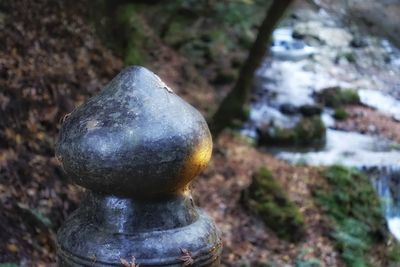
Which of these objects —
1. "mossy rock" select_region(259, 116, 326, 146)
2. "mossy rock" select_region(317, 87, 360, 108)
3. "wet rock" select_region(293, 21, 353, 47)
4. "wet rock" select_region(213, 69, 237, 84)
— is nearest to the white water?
"mossy rock" select_region(317, 87, 360, 108)

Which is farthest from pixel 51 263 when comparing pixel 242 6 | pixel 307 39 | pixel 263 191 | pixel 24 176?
pixel 307 39

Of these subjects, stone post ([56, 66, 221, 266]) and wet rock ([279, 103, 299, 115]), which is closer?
stone post ([56, 66, 221, 266])

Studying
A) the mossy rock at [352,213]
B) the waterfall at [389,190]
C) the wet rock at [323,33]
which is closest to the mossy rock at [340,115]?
the wet rock at [323,33]

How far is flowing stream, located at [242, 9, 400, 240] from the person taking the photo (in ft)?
36.0

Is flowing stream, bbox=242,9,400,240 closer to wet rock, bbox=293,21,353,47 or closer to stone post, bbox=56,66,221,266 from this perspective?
wet rock, bbox=293,21,353,47

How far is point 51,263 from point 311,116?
1073 cm

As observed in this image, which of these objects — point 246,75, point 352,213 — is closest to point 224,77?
point 246,75

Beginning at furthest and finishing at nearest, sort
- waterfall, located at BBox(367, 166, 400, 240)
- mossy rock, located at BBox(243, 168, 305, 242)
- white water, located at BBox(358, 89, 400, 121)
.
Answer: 1. white water, located at BBox(358, 89, 400, 121)
2. waterfall, located at BBox(367, 166, 400, 240)
3. mossy rock, located at BBox(243, 168, 305, 242)

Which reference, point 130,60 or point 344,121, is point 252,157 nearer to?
point 130,60

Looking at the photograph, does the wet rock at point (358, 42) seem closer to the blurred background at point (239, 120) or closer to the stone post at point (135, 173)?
the blurred background at point (239, 120)

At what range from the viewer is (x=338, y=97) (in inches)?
641

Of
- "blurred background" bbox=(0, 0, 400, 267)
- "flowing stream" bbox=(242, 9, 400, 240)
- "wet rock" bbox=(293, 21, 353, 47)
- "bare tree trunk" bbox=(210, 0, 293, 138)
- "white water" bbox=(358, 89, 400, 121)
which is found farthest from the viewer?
"wet rock" bbox=(293, 21, 353, 47)

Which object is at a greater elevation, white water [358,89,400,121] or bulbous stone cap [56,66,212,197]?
bulbous stone cap [56,66,212,197]

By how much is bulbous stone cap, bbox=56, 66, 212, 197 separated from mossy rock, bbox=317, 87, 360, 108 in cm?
1455
